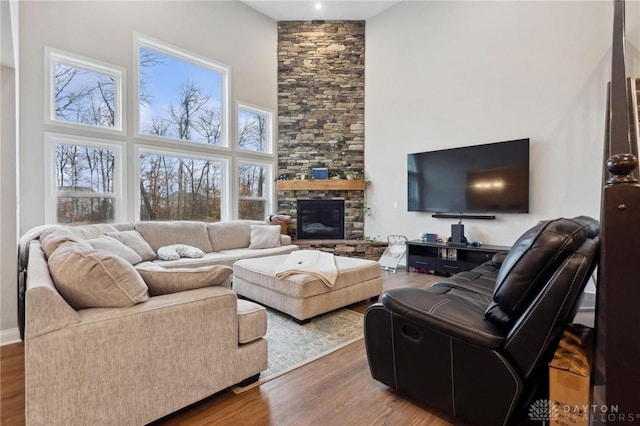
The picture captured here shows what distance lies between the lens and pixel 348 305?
3.20m

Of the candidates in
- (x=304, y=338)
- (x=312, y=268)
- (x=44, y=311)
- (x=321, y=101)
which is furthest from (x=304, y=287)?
(x=321, y=101)

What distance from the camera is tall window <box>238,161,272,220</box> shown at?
18.5 ft

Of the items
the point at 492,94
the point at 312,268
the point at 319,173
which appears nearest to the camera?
the point at 312,268

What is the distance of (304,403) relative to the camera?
65.7 inches

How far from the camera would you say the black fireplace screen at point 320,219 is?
5965mm

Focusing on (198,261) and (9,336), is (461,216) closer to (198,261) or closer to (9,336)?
(198,261)

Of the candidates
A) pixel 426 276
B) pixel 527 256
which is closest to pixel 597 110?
pixel 426 276

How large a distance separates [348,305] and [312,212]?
2.99 metres

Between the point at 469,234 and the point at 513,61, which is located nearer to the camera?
the point at 513,61

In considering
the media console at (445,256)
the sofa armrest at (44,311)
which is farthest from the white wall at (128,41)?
the media console at (445,256)

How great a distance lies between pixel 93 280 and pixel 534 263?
1863 mm

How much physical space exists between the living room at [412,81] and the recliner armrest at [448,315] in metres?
2.93

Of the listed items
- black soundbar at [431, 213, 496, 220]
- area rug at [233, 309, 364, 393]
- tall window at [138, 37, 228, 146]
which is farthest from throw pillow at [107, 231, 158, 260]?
black soundbar at [431, 213, 496, 220]

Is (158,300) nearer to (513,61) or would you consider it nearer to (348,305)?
(348,305)
